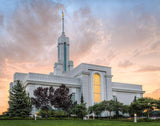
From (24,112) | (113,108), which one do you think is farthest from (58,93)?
(113,108)

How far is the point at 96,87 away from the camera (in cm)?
4531

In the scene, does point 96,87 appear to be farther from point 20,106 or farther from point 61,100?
point 20,106

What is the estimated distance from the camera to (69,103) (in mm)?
29656

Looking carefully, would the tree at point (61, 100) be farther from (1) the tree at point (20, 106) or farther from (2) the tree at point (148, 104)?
(2) the tree at point (148, 104)

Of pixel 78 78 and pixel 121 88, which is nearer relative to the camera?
pixel 78 78

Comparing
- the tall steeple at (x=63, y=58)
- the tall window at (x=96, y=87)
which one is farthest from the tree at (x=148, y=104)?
the tall steeple at (x=63, y=58)

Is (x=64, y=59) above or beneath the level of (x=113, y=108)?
above

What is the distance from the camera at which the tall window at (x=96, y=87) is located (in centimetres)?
4455

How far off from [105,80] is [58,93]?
19811 mm

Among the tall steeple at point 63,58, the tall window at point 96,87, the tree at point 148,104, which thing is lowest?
the tree at point 148,104

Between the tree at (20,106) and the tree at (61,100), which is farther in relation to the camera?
the tree at (20,106)

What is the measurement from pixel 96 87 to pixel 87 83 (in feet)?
9.87

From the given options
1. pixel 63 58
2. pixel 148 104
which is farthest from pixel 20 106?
pixel 63 58

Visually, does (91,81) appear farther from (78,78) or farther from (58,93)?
(58,93)
